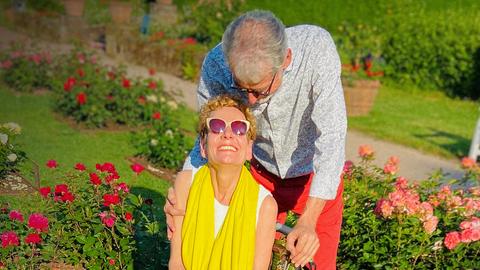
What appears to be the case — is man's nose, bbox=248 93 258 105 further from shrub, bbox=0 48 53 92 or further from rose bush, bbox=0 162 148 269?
shrub, bbox=0 48 53 92

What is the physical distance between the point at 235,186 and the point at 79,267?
1373mm

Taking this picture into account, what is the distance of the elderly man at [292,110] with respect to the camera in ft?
8.44

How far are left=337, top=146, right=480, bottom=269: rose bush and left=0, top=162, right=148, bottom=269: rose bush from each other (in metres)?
1.20

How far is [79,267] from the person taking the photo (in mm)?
3740

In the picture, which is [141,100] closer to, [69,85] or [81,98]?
[81,98]

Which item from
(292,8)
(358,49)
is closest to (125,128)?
(358,49)

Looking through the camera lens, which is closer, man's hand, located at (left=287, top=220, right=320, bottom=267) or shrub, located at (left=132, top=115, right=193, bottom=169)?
man's hand, located at (left=287, top=220, right=320, bottom=267)

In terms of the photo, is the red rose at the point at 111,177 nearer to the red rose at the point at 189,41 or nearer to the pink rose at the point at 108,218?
the pink rose at the point at 108,218

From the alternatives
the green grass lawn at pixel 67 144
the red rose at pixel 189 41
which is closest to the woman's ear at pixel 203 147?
the green grass lawn at pixel 67 144

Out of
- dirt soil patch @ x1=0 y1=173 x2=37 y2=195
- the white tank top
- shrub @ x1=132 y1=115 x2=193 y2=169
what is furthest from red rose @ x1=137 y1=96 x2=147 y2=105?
the white tank top

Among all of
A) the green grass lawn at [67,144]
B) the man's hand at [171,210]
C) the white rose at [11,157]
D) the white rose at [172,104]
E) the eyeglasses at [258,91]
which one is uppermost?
the eyeglasses at [258,91]

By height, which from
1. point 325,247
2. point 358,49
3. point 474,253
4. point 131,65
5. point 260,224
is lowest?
point 131,65

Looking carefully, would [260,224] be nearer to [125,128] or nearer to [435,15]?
[125,128]

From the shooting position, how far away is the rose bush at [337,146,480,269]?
3.83 metres
